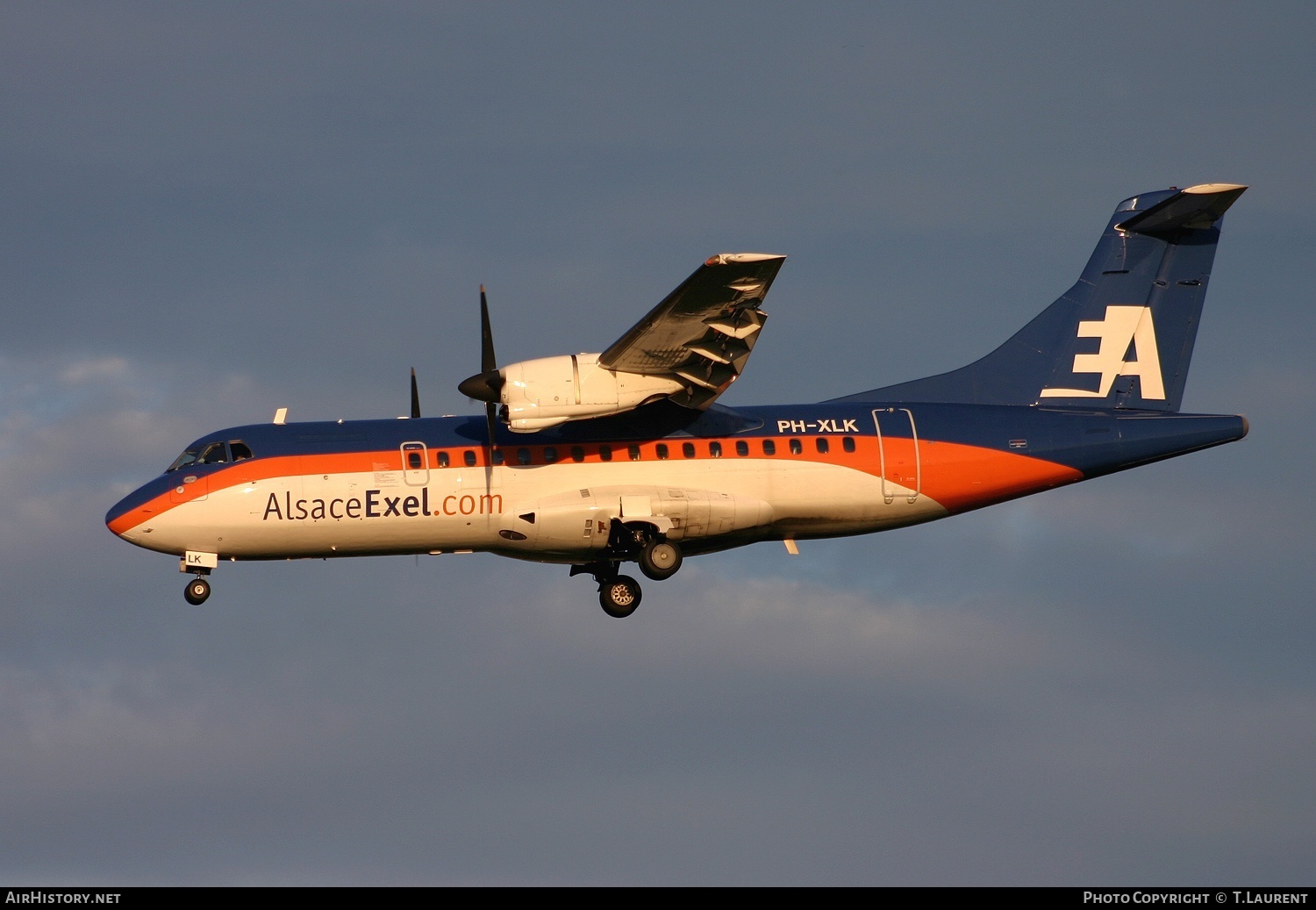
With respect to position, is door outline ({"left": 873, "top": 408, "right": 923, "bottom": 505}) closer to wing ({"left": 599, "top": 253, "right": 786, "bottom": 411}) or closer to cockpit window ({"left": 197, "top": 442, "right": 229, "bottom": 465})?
wing ({"left": 599, "top": 253, "right": 786, "bottom": 411})

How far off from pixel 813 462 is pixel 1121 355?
22.1 ft

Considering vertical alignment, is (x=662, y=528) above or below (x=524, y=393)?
below

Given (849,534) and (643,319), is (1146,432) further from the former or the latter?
(643,319)

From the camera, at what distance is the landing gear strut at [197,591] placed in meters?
26.4

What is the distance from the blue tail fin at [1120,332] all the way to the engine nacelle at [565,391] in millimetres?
5021

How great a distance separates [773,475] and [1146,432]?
6.68m

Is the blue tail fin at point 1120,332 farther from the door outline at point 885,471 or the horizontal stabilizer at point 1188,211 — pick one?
the door outline at point 885,471

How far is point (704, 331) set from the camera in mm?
25016

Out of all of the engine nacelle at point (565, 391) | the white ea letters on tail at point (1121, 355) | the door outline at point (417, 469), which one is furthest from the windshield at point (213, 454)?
the white ea letters on tail at point (1121, 355)

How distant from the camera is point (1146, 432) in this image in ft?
91.2

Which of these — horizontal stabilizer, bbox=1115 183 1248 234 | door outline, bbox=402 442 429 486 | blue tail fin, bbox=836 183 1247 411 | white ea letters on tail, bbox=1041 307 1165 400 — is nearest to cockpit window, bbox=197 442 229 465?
door outline, bbox=402 442 429 486
